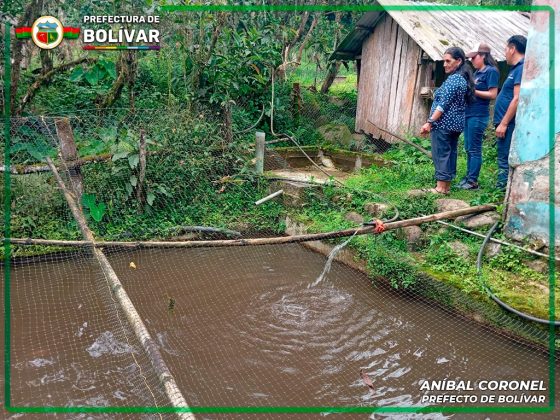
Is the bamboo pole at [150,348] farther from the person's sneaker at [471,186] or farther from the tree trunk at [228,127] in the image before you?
the person's sneaker at [471,186]

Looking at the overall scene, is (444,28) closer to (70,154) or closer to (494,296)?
(494,296)

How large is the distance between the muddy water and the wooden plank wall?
3.84m

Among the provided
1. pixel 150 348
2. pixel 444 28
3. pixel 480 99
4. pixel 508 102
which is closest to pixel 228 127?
pixel 480 99

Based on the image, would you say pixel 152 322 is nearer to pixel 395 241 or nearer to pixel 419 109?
pixel 395 241

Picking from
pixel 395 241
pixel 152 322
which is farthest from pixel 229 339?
pixel 395 241

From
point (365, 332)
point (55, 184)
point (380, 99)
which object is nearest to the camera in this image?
point (365, 332)

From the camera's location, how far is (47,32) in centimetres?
776

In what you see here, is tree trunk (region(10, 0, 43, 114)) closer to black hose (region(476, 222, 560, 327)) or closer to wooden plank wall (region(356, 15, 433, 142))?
wooden plank wall (region(356, 15, 433, 142))

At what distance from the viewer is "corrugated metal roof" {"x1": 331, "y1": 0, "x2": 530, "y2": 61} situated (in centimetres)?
797

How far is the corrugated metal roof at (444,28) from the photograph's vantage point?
314 inches

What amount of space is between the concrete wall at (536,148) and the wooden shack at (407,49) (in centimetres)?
295

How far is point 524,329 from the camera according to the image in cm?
424

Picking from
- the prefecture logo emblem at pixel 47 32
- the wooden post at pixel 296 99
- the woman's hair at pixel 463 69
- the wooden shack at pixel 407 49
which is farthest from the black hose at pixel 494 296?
the prefecture logo emblem at pixel 47 32

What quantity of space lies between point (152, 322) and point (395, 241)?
2780 millimetres
